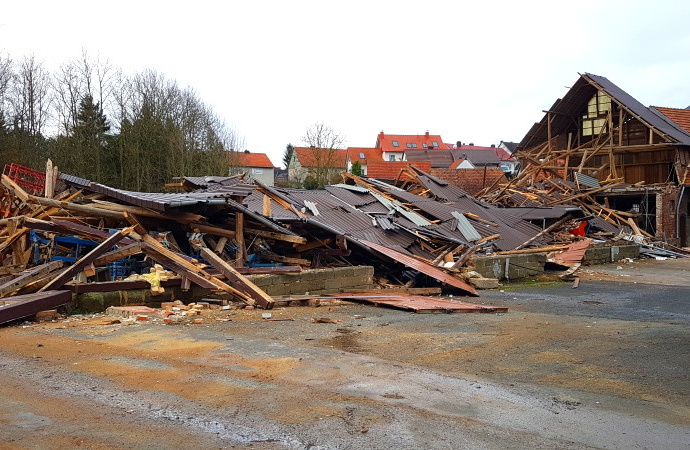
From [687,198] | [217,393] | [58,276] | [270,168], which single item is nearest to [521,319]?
[217,393]

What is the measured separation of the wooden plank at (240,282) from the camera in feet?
36.9

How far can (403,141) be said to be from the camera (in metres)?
92.4

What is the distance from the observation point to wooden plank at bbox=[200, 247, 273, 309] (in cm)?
1125

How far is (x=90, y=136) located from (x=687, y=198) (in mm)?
34120

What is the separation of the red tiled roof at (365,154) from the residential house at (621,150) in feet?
159

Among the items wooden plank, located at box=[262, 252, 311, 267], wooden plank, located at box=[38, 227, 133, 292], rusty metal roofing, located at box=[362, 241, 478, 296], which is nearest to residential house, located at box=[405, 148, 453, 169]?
rusty metal roofing, located at box=[362, 241, 478, 296]

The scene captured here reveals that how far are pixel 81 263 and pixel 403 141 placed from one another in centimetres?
8374

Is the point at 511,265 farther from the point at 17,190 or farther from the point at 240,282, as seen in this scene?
the point at 17,190

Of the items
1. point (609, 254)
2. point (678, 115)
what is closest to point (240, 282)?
point (609, 254)

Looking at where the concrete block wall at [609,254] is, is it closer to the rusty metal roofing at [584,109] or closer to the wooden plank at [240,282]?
the rusty metal roofing at [584,109]

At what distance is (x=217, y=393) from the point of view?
222 inches

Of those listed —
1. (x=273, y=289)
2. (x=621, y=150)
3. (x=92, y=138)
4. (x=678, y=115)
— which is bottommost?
(x=273, y=289)

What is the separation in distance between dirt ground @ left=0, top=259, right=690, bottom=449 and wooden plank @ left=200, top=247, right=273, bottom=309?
0.60m

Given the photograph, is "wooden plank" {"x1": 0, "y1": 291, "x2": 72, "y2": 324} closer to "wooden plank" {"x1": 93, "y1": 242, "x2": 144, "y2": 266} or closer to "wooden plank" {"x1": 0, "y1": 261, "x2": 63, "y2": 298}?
"wooden plank" {"x1": 0, "y1": 261, "x2": 63, "y2": 298}
